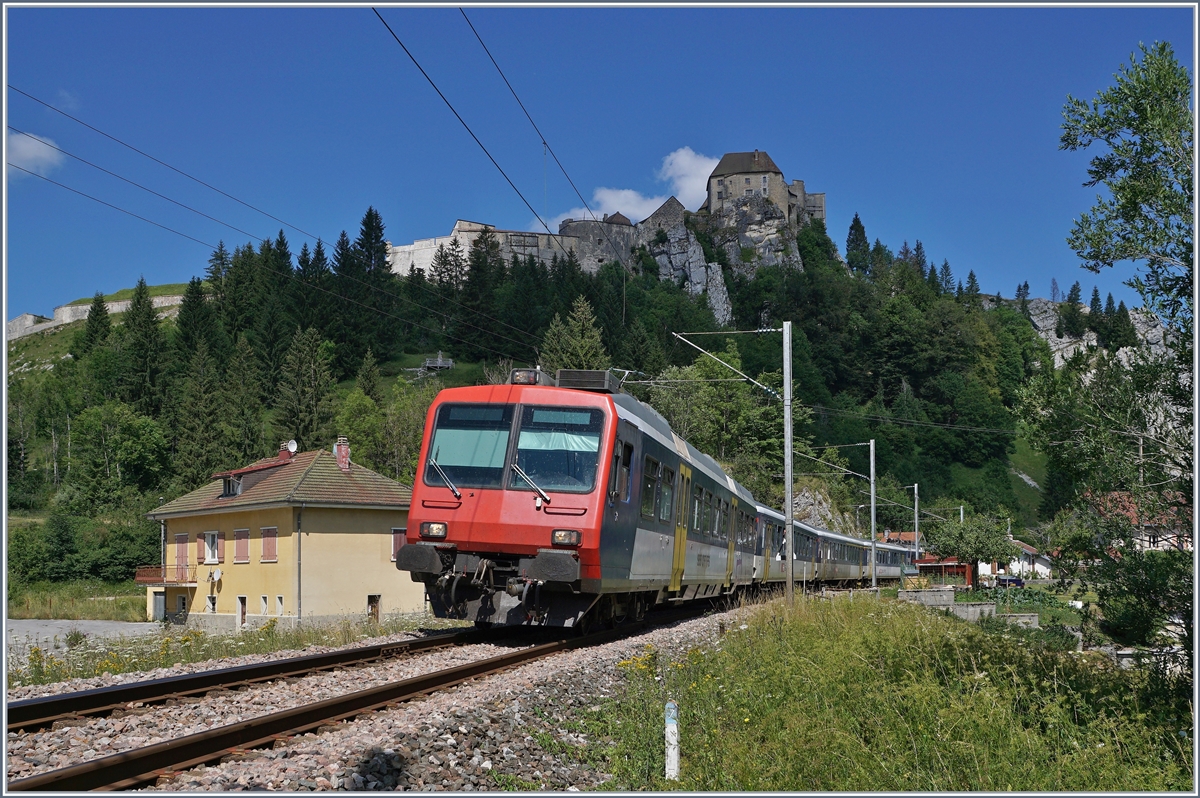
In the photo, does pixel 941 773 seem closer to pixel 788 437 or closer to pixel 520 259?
pixel 788 437

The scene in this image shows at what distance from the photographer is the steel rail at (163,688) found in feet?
21.8

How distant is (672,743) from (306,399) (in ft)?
264

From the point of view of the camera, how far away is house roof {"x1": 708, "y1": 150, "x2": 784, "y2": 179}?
171 meters

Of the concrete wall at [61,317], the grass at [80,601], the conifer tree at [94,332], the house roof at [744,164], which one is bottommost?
the grass at [80,601]

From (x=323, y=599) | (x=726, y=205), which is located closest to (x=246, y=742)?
(x=323, y=599)

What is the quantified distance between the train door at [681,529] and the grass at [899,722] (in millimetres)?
5471

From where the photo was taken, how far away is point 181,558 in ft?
131

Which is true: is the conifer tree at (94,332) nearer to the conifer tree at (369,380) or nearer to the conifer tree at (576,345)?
the conifer tree at (369,380)

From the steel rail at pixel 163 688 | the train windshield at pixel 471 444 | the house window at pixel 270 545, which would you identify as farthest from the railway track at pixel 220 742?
the house window at pixel 270 545

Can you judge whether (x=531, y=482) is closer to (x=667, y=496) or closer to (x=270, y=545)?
(x=667, y=496)

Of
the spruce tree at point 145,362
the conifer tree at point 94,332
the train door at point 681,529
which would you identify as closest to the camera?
the train door at point 681,529

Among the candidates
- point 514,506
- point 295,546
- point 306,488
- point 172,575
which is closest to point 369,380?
point 172,575

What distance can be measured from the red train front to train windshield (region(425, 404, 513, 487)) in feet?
0.04

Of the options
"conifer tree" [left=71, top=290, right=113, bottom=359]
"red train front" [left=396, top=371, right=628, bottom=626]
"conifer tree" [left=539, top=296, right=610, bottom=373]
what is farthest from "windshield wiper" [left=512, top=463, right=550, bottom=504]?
"conifer tree" [left=71, top=290, right=113, bottom=359]
